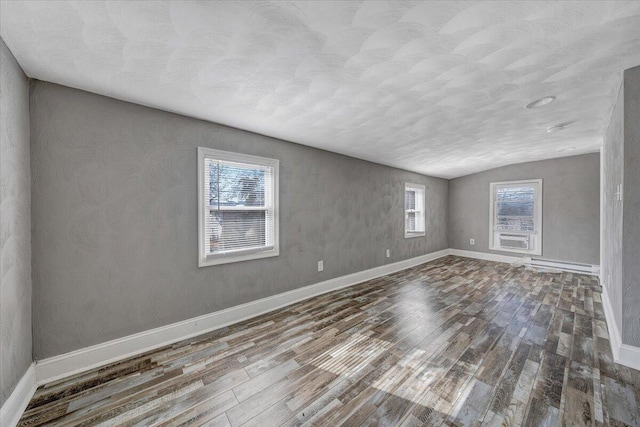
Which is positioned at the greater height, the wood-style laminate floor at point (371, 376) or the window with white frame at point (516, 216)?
the window with white frame at point (516, 216)

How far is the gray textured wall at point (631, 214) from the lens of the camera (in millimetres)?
Result: 1905

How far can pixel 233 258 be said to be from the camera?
2619 mm

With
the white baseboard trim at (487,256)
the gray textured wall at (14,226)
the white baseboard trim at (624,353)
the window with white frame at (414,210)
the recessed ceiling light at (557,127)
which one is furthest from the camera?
the white baseboard trim at (487,256)

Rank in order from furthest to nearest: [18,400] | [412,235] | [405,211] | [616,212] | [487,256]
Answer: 1. [487,256]
2. [412,235]
3. [405,211]
4. [616,212]
5. [18,400]

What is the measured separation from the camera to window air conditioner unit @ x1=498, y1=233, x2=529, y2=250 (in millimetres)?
5457

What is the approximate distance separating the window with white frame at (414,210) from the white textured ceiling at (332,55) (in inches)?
107

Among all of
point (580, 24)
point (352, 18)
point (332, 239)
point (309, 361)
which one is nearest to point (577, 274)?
point (332, 239)

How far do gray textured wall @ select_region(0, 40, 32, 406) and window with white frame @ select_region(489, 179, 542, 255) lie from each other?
24.5 ft

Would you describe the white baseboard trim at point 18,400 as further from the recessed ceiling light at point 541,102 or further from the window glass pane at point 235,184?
the recessed ceiling light at point 541,102

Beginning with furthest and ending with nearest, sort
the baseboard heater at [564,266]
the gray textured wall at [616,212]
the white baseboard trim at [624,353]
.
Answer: the baseboard heater at [564,266] < the gray textured wall at [616,212] < the white baseboard trim at [624,353]

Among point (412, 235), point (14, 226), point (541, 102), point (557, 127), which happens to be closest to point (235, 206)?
point (14, 226)

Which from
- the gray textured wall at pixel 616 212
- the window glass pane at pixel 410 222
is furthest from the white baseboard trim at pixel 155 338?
the gray textured wall at pixel 616 212

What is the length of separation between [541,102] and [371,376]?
302 centimetres

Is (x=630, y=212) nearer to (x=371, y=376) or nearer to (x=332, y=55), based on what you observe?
(x=371, y=376)
